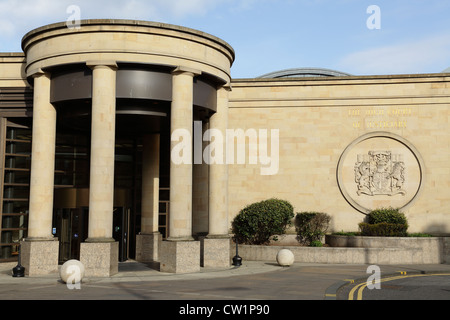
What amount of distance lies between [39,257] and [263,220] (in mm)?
12383

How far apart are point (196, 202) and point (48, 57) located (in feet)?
36.1

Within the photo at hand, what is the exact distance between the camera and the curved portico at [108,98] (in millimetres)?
20266

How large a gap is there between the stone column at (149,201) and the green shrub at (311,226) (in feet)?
28.1

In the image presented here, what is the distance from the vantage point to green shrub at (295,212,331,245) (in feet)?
93.1

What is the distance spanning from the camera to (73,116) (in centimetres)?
2283

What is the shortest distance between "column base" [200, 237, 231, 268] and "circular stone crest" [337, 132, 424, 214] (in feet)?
31.4

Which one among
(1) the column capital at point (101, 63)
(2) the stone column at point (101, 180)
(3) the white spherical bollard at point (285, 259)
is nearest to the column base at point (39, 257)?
(2) the stone column at point (101, 180)

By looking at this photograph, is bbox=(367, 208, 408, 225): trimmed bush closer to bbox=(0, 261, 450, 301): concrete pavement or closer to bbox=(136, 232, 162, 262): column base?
bbox=(0, 261, 450, 301): concrete pavement

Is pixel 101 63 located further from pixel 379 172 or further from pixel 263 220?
pixel 379 172

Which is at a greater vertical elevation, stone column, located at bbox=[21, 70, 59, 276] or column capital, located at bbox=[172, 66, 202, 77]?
column capital, located at bbox=[172, 66, 202, 77]

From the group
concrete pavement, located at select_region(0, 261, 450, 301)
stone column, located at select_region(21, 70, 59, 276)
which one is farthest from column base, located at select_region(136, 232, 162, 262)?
stone column, located at select_region(21, 70, 59, 276)

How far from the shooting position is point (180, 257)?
20625 mm

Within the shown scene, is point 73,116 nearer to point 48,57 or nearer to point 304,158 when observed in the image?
point 48,57
